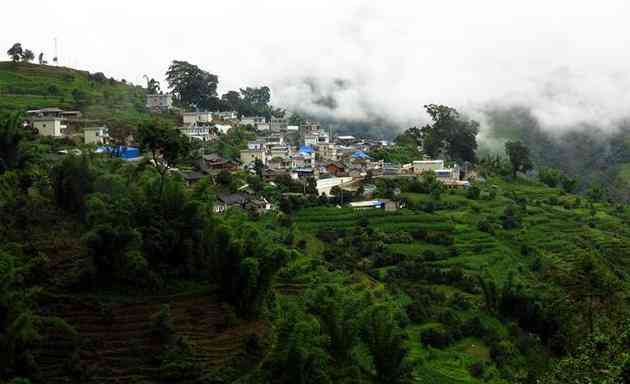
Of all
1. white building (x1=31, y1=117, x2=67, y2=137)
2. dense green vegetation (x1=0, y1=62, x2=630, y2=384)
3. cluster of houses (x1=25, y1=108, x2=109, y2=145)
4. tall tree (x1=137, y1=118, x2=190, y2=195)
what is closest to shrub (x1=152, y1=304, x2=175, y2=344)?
dense green vegetation (x1=0, y1=62, x2=630, y2=384)

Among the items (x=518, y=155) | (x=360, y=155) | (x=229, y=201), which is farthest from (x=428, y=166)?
(x=229, y=201)

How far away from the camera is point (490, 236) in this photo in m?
31.3

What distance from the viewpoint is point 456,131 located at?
49406 mm

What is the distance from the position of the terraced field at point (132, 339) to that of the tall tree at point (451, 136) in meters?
33.5

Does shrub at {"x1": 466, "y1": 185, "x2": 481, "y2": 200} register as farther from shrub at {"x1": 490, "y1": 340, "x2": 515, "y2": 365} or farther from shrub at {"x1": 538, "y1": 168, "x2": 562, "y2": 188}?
shrub at {"x1": 490, "y1": 340, "x2": 515, "y2": 365}

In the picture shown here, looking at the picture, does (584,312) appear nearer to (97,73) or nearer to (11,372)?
(11,372)

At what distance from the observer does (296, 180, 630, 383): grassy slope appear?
25.9m

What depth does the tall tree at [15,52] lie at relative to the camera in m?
48.4

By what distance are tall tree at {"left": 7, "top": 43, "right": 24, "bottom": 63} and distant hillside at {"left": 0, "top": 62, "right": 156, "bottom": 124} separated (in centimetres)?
68

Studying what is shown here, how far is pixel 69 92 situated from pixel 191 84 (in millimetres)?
9552

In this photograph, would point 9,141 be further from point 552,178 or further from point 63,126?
Result: point 552,178

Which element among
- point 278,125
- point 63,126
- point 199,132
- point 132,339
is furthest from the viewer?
point 278,125

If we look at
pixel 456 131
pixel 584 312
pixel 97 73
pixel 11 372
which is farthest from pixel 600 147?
pixel 11 372

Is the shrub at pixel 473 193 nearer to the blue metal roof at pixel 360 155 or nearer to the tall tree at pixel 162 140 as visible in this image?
the blue metal roof at pixel 360 155
